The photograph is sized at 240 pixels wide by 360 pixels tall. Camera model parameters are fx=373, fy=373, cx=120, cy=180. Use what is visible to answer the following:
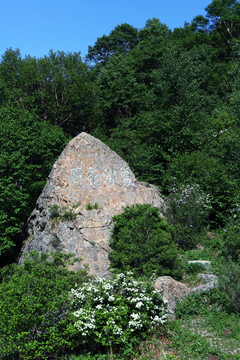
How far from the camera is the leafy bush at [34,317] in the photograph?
20.7 ft

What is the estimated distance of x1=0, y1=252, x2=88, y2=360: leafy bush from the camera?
249 inches

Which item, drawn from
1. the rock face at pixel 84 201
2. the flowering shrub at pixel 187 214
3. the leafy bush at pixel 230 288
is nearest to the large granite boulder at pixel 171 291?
the leafy bush at pixel 230 288

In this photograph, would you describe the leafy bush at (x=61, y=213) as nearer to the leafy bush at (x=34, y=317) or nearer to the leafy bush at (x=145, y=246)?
the leafy bush at (x=145, y=246)

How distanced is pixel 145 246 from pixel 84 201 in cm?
304

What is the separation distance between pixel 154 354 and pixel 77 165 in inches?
296

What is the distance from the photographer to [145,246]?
10297 mm

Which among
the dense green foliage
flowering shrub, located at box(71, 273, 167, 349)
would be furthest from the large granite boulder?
the dense green foliage

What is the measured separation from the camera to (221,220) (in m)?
15.5

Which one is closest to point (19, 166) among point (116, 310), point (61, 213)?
point (61, 213)

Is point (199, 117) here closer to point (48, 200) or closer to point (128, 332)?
point (48, 200)

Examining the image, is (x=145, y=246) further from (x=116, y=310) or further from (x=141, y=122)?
(x=141, y=122)

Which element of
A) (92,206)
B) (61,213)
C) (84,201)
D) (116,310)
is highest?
(84,201)

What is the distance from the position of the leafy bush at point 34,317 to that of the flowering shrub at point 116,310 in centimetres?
30

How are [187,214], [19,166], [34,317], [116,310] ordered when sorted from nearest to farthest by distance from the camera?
1. [34,317]
2. [116,310]
3. [187,214]
4. [19,166]
